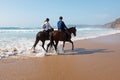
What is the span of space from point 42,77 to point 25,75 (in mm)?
566

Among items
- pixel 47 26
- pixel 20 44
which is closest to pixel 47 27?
pixel 47 26

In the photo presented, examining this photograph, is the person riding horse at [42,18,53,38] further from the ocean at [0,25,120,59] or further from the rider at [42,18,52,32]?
the ocean at [0,25,120,59]

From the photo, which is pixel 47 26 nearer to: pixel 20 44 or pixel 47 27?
pixel 47 27

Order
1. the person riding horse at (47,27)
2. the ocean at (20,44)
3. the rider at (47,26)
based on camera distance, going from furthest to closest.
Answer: the rider at (47,26) < the person riding horse at (47,27) < the ocean at (20,44)

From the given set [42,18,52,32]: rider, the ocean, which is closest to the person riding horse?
[42,18,52,32]: rider

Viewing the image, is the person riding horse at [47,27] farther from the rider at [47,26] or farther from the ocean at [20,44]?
the ocean at [20,44]

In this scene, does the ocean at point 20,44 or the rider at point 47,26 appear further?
the rider at point 47,26

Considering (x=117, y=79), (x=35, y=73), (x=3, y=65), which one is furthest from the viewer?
(x=3, y=65)

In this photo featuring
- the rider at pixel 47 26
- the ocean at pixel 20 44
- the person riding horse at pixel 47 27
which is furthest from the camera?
the rider at pixel 47 26

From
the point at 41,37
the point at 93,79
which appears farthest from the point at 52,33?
the point at 93,79

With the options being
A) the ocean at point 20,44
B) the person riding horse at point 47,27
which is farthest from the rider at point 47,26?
the ocean at point 20,44

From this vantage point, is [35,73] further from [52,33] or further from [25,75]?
[52,33]

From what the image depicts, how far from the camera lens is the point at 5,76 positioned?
6.09m

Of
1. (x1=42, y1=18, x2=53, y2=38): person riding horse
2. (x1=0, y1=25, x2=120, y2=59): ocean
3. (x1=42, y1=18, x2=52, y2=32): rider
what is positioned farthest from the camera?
(x1=42, y1=18, x2=52, y2=32): rider
